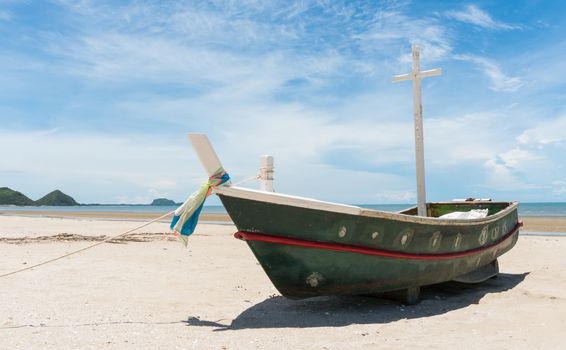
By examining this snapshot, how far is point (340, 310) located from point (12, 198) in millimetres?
169700

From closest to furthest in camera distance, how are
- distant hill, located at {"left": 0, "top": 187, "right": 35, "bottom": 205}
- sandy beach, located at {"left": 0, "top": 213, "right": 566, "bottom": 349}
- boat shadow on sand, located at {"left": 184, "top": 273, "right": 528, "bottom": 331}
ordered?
sandy beach, located at {"left": 0, "top": 213, "right": 566, "bottom": 349}, boat shadow on sand, located at {"left": 184, "top": 273, "right": 528, "bottom": 331}, distant hill, located at {"left": 0, "top": 187, "right": 35, "bottom": 205}

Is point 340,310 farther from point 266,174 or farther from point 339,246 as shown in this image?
point 266,174

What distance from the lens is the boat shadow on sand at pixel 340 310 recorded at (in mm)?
5801

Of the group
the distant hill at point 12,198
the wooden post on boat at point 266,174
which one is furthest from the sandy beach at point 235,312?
the distant hill at point 12,198

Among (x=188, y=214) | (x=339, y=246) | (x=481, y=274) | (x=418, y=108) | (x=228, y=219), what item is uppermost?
(x=418, y=108)

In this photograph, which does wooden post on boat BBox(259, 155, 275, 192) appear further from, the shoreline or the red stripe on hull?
the shoreline

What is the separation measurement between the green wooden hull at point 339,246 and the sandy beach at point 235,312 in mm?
464

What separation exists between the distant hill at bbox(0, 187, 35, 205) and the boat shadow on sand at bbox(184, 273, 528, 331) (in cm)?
16635

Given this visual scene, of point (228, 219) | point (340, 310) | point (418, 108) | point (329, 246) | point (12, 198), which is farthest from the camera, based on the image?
point (12, 198)

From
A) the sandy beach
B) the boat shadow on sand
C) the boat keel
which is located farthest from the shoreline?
the boat shadow on sand

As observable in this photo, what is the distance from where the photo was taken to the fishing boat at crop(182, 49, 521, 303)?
5.41 m

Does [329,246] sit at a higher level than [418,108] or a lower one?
lower

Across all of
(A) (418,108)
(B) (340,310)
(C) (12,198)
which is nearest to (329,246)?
(B) (340,310)

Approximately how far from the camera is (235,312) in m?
6.47
